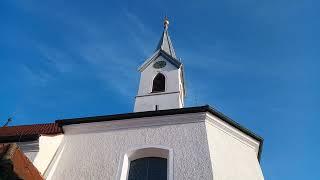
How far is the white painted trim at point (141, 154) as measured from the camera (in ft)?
32.3

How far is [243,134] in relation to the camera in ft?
37.7

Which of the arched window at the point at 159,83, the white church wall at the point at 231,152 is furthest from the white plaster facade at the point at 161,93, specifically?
the white church wall at the point at 231,152

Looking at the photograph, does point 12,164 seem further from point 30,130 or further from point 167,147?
point 30,130

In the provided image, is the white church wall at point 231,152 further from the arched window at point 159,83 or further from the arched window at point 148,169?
the arched window at point 159,83

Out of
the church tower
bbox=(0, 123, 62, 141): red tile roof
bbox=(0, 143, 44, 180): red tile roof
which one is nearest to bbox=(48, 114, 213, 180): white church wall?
bbox=(0, 123, 62, 141): red tile roof

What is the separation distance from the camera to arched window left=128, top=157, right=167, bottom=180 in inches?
392

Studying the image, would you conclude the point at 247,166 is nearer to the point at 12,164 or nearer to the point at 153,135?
the point at 153,135

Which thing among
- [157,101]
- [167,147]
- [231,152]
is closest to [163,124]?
[167,147]

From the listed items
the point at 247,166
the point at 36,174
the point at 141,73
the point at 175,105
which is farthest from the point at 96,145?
the point at 141,73

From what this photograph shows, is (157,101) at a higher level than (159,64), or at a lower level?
lower

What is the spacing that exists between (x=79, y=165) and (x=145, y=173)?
81.4 inches

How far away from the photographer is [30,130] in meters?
13.0

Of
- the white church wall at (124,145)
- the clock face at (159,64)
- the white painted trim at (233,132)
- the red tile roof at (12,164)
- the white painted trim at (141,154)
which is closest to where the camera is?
the red tile roof at (12,164)

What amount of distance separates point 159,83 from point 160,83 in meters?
0.06
